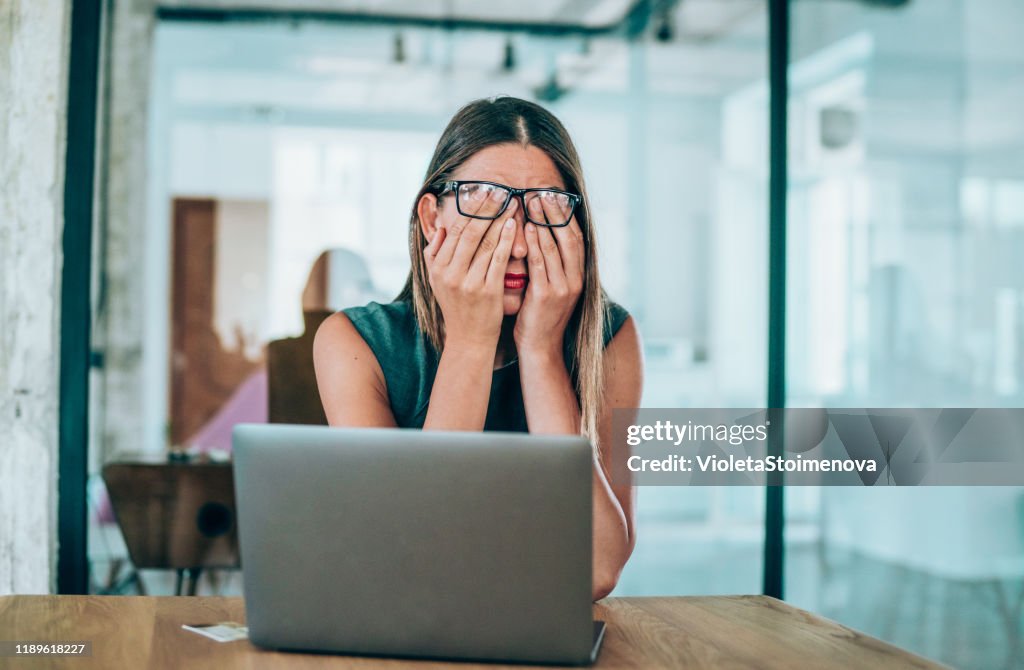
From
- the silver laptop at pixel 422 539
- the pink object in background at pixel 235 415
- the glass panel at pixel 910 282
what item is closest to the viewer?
the silver laptop at pixel 422 539

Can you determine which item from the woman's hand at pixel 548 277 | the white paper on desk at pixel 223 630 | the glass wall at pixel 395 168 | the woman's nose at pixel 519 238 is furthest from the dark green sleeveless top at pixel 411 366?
the glass wall at pixel 395 168

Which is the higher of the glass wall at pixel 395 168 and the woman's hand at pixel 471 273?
the glass wall at pixel 395 168

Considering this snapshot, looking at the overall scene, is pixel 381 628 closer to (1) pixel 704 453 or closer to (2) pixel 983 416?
(1) pixel 704 453

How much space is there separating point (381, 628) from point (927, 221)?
235 centimetres

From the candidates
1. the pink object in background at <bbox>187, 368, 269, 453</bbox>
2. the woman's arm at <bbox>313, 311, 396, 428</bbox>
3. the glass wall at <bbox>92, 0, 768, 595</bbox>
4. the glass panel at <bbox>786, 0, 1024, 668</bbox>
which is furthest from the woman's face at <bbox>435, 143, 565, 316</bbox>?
the glass wall at <bbox>92, 0, 768, 595</bbox>

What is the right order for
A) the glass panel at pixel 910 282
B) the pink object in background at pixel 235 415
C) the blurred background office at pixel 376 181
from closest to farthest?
1. the glass panel at pixel 910 282
2. the pink object in background at pixel 235 415
3. the blurred background office at pixel 376 181

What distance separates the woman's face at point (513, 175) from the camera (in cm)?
151

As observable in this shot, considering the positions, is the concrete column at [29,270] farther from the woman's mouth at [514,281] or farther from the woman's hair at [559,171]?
the woman's mouth at [514,281]

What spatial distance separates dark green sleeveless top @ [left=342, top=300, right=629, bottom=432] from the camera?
1.60 m

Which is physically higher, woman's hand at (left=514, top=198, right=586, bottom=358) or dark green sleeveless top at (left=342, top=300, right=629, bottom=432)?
woman's hand at (left=514, top=198, right=586, bottom=358)

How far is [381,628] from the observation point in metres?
0.88

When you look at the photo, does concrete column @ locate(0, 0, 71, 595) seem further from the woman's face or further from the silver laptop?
the silver laptop

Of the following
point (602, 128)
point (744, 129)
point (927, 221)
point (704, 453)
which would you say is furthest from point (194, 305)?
point (927, 221)

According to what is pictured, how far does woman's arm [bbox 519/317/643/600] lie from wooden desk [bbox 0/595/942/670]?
Result: 0.30 feet
